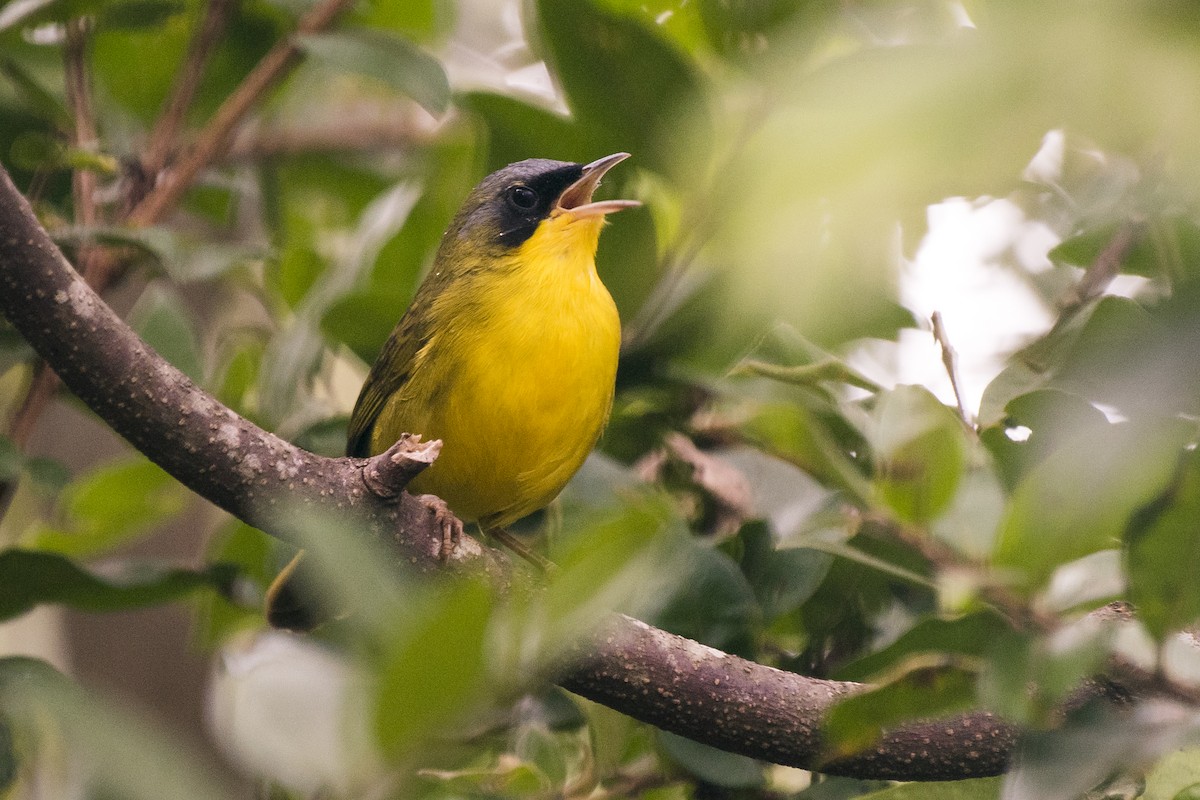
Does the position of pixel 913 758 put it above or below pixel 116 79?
below

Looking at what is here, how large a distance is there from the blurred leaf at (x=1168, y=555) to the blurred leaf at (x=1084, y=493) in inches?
0.8

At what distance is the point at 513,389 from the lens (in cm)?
279

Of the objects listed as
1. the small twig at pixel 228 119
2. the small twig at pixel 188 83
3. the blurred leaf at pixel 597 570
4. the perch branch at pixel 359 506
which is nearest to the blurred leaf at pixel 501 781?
the perch branch at pixel 359 506

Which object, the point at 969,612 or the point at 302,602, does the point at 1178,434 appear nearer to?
the point at 969,612

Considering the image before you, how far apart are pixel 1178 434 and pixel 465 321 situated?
2.17m

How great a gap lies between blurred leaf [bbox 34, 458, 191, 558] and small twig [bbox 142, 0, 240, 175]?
2.31 ft

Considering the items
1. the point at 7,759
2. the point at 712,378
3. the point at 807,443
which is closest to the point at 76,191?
the point at 7,759

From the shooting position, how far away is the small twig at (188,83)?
2750 mm

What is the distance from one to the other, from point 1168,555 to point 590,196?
1.99 metres

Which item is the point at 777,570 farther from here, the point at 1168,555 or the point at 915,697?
the point at 1168,555

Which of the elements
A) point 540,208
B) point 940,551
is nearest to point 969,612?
point 940,551

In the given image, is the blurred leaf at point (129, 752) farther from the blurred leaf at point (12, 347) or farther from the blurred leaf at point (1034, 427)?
the blurred leaf at point (12, 347)

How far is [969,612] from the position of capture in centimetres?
121

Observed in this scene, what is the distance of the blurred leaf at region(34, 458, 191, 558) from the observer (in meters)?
2.85
